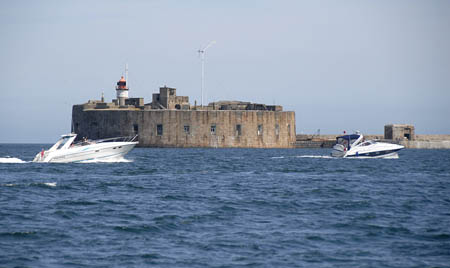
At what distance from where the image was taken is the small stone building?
99000 millimetres

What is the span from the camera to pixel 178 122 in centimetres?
8788

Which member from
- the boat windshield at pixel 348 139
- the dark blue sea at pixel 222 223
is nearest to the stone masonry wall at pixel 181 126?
the boat windshield at pixel 348 139

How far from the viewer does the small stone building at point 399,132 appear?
Answer: 9900 centimetres

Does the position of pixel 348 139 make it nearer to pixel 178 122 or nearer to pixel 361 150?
pixel 361 150

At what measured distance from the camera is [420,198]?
24.7 metres

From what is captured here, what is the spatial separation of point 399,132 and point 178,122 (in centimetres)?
3414

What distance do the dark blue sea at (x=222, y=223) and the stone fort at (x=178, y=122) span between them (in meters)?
55.8

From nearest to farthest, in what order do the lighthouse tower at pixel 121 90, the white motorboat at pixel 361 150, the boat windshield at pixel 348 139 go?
1. the white motorboat at pixel 361 150
2. the boat windshield at pixel 348 139
3. the lighthouse tower at pixel 121 90

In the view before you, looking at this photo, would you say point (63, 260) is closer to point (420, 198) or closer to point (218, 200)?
point (218, 200)

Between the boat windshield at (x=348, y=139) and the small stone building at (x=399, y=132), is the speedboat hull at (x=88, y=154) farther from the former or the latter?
the small stone building at (x=399, y=132)

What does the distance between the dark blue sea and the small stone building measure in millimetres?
68509

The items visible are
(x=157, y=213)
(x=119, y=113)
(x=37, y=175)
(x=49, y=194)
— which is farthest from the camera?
(x=119, y=113)

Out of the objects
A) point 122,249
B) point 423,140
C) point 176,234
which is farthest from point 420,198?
point 423,140

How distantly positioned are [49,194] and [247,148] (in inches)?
2634
